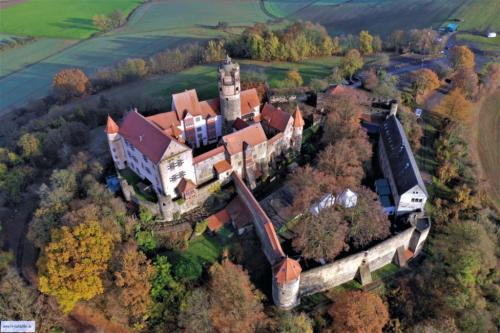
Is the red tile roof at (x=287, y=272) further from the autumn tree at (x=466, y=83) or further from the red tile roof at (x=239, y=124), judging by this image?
the autumn tree at (x=466, y=83)

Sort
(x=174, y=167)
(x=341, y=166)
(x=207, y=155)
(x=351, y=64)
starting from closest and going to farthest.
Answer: (x=174, y=167)
(x=207, y=155)
(x=341, y=166)
(x=351, y=64)

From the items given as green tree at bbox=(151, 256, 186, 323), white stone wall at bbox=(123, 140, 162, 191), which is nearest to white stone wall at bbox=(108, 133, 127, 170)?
white stone wall at bbox=(123, 140, 162, 191)

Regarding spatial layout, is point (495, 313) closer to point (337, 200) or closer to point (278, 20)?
point (337, 200)

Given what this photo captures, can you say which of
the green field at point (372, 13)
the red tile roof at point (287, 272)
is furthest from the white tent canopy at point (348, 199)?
the green field at point (372, 13)

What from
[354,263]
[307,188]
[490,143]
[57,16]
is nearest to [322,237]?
[354,263]

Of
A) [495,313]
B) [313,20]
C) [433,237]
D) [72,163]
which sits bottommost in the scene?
[495,313]

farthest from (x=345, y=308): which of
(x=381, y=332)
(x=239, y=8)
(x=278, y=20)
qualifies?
(x=239, y=8)

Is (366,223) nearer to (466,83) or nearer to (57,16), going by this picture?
(466,83)

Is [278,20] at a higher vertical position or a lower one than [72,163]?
higher
